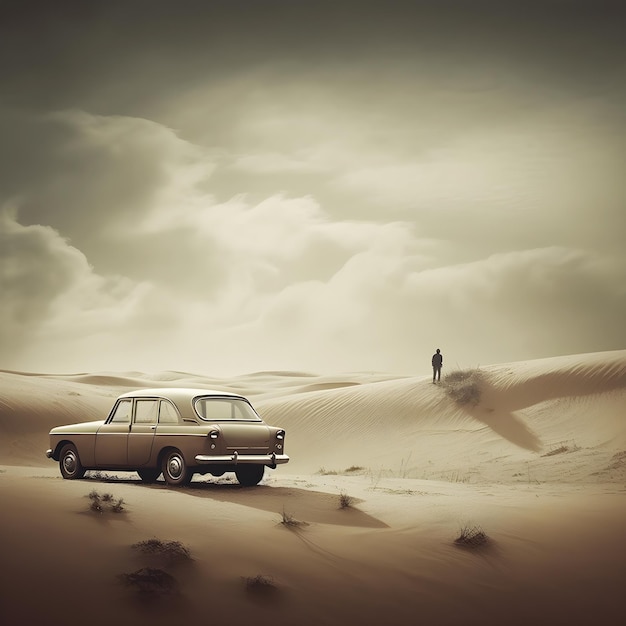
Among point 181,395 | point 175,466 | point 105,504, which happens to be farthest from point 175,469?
point 105,504

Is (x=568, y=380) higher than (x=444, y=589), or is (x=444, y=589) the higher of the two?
(x=568, y=380)

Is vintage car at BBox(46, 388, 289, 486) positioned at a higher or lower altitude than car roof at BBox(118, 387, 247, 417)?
lower

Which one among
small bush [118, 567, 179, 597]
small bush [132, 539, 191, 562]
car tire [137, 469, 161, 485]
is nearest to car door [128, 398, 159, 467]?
car tire [137, 469, 161, 485]

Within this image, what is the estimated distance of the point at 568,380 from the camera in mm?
30734

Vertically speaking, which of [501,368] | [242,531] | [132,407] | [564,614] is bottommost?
[564,614]

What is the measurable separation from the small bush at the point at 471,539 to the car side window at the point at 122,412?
249 inches

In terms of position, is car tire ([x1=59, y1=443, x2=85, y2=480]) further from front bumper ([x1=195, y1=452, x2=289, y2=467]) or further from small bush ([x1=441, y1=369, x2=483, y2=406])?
small bush ([x1=441, y1=369, x2=483, y2=406])

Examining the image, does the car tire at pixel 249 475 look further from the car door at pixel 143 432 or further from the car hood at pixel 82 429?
the car hood at pixel 82 429

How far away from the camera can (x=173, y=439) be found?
42.2ft

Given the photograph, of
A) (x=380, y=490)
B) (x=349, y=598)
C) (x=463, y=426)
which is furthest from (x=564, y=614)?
(x=463, y=426)

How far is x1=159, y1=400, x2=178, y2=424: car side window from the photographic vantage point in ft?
43.2

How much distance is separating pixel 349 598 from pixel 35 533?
11.1 feet

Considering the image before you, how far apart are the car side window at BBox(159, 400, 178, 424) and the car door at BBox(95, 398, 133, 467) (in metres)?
0.65

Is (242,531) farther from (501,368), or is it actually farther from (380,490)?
(501,368)
